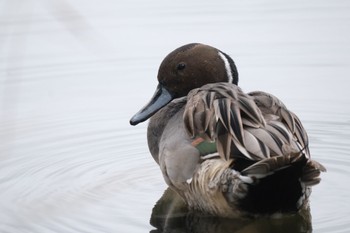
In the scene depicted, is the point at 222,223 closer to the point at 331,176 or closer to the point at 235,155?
the point at 235,155

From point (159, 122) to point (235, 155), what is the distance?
50.2 inches

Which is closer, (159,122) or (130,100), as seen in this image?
(159,122)

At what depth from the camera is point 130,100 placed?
664 cm

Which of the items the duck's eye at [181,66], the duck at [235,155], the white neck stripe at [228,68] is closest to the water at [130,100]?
the duck at [235,155]

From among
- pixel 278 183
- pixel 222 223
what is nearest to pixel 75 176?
pixel 222 223

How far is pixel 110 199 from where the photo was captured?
4695mm

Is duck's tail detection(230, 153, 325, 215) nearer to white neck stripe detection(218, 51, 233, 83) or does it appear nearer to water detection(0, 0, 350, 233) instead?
water detection(0, 0, 350, 233)

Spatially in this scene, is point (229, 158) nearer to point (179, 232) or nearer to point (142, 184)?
point (179, 232)

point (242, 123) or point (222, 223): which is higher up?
point (242, 123)

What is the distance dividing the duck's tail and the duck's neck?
1.17 m

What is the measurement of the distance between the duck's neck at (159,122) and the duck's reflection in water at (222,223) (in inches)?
20.4

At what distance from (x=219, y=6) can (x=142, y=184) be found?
417cm

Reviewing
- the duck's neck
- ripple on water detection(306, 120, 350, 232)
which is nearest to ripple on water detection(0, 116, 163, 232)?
the duck's neck

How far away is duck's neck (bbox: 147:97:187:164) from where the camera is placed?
4848mm
